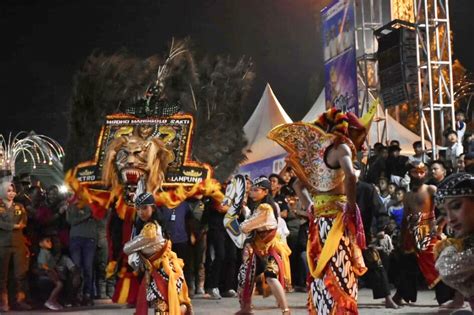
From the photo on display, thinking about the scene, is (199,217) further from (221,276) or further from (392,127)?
(392,127)

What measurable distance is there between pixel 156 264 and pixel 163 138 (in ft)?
9.06

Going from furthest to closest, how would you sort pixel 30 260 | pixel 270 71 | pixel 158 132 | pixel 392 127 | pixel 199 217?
pixel 270 71 → pixel 392 127 → pixel 199 217 → pixel 30 260 → pixel 158 132

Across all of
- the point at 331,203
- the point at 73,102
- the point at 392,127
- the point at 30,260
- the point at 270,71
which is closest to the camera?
the point at 331,203

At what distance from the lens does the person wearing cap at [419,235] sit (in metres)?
9.16

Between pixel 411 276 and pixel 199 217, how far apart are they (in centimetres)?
348

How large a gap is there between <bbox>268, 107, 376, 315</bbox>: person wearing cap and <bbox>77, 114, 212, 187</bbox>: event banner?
3496mm

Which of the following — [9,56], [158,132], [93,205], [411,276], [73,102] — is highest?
[9,56]

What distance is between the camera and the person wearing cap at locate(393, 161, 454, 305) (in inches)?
360

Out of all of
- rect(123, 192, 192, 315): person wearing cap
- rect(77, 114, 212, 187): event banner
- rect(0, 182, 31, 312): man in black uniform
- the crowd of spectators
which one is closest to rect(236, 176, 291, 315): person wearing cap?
the crowd of spectators

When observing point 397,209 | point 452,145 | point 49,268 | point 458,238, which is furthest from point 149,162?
point 452,145

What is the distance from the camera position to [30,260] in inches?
407

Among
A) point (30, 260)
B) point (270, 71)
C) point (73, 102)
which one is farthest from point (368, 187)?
point (270, 71)

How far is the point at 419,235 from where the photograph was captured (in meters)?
9.31

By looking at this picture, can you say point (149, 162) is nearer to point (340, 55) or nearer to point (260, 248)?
point (260, 248)
